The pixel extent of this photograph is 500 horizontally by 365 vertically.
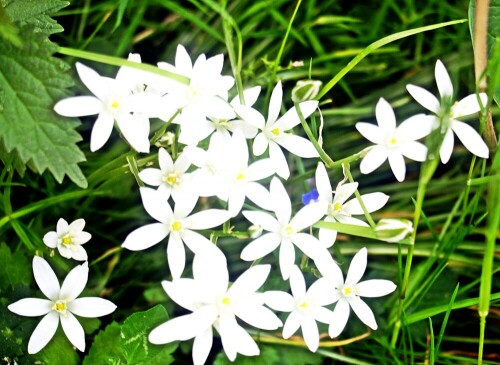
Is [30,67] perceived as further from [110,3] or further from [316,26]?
[316,26]

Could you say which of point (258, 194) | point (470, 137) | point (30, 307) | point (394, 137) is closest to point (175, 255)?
point (258, 194)

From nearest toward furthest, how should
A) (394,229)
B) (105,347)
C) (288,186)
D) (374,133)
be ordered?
(394,229) < (374,133) < (105,347) < (288,186)

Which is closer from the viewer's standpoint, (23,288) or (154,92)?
(154,92)

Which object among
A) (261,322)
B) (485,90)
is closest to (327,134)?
(485,90)

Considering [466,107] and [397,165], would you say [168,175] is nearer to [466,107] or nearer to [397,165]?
[397,165]

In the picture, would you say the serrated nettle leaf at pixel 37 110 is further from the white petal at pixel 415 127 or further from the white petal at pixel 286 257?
the white petal at pixel 415 127
